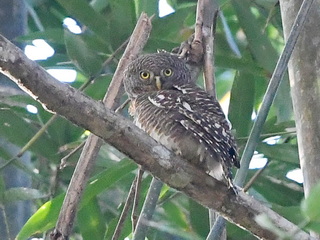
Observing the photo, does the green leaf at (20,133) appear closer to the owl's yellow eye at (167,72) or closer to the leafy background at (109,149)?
the leafy background at (109,149)

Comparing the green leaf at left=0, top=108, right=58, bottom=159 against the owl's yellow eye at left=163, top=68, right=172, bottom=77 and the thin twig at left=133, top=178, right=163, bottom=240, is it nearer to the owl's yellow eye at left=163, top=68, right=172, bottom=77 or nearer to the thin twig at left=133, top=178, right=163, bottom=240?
the owl's yellow eye at left=163, top=68, right=172, bottom=77

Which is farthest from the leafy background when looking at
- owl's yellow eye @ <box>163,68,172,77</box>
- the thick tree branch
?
the thick tree branch

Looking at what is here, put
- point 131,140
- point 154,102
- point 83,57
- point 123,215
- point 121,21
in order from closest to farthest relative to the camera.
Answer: point 131,140
point 123,215
point 154,102
point 83,57
point 121,21

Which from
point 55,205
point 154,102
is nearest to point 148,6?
point 154,102

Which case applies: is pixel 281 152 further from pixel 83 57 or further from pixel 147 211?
pixel 147 211

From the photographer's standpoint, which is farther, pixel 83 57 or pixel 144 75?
pixel 144 75

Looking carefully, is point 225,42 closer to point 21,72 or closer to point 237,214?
point 237,214

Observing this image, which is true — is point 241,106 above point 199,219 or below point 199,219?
above
